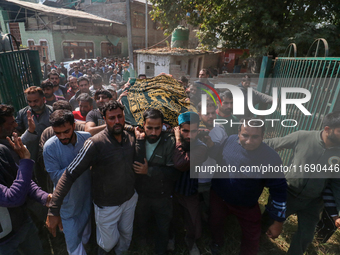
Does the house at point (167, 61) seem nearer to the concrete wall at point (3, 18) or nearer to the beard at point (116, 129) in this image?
the beard at point (116, 129)

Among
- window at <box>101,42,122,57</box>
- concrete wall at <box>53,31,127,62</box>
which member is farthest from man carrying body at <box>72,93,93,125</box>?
window at <box>101,42,122,57</box>

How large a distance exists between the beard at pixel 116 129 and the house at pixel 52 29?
59.5 ft

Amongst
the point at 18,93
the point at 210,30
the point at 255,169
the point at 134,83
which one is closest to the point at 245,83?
the point at 134,83

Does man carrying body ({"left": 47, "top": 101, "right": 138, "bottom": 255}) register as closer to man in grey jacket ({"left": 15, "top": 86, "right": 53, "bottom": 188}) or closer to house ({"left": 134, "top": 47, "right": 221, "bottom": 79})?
man in grey jacket ({"left": 15, "top": 86, "right": 53, "bottom": 188})

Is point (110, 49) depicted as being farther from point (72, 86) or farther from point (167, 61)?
point (72, 86)

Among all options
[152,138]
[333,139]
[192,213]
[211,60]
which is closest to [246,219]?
[192,213]

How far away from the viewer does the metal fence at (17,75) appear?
11.9 ft

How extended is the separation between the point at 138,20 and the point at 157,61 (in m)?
15.1

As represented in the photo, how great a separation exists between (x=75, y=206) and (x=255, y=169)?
6.49ft

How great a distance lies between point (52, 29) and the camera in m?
16.5

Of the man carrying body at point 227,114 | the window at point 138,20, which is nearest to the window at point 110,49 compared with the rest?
the window at point 138,20

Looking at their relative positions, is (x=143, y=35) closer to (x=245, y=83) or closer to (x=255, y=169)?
(x=245, y=83)

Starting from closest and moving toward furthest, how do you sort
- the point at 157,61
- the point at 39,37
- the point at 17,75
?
the point at 17,75 < the point at 157,61 < the point at 39,37

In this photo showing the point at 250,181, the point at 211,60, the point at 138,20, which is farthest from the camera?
the point at 138,20
